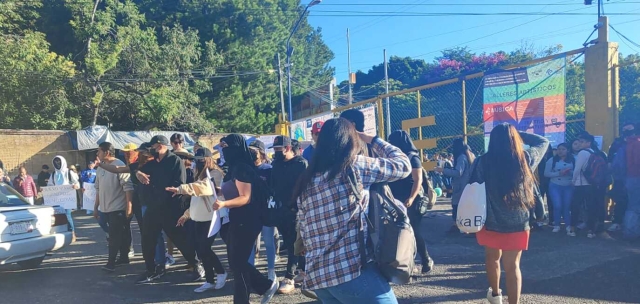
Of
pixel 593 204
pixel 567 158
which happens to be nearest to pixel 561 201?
pixel 593 204

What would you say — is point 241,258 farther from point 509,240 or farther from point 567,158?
point 567,158

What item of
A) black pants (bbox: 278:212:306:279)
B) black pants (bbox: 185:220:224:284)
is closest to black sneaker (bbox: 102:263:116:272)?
black pants (bbox: 185:220:224:284)

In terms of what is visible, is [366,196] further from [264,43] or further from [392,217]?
[264,43]

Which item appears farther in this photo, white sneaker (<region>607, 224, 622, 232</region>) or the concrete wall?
the concrete wall

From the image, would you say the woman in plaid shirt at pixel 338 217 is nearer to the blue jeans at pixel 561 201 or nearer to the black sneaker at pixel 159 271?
the black sneaker at pixel 159 271

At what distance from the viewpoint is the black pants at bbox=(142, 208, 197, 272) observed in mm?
5590

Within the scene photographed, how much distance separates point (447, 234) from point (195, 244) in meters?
4.57

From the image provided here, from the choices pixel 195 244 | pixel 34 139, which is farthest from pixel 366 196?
pixel 34 139

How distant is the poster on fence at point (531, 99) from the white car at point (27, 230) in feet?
23.2

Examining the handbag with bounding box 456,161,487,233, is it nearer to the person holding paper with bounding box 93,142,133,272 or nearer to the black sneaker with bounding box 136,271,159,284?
the black sneaker with bounding box 136,271,159,284

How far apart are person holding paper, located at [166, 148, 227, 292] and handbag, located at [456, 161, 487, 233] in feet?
7.99

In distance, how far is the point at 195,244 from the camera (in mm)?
5605

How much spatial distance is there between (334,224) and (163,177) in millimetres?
3747

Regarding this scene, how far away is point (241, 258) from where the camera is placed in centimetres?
415
